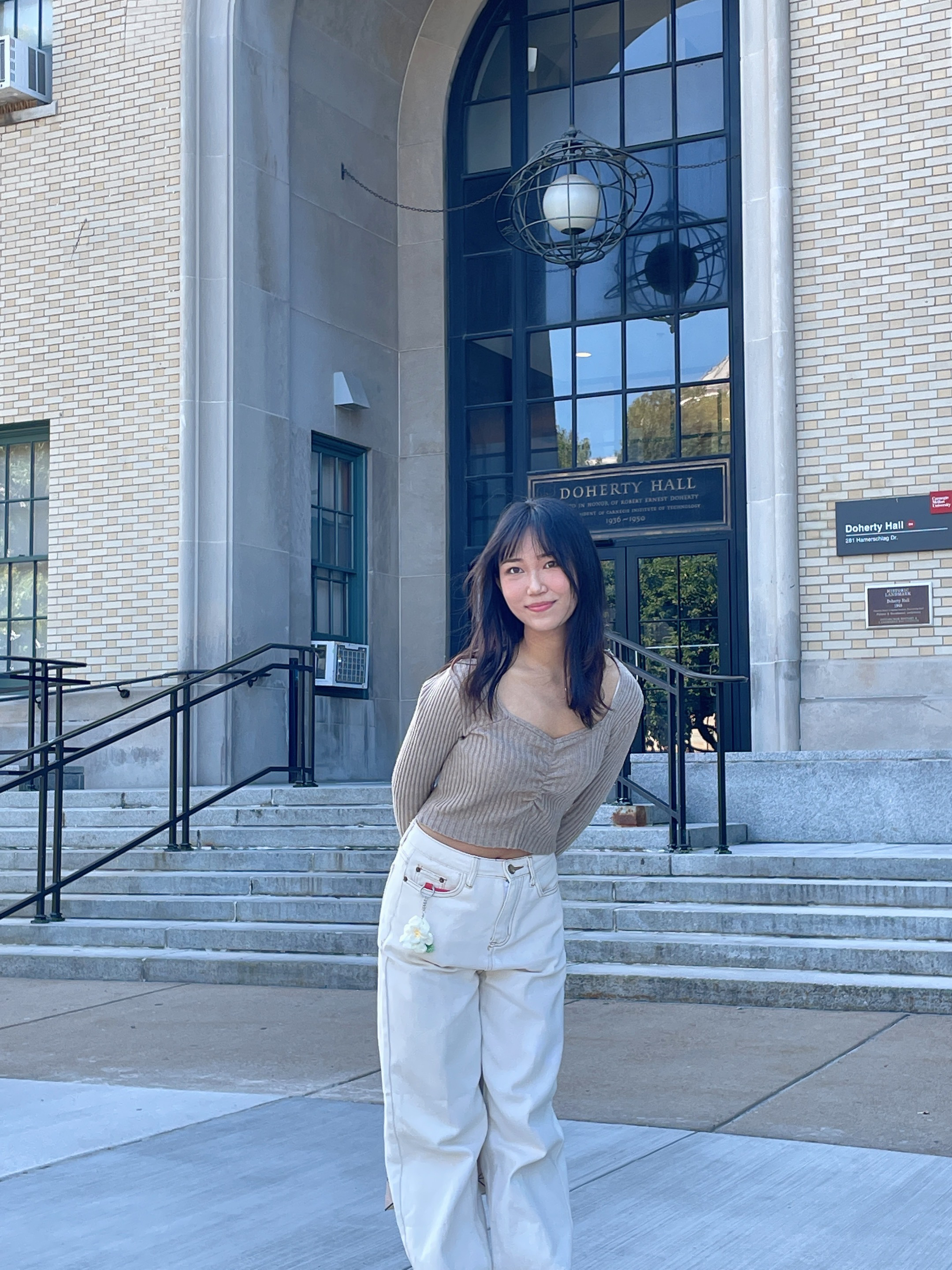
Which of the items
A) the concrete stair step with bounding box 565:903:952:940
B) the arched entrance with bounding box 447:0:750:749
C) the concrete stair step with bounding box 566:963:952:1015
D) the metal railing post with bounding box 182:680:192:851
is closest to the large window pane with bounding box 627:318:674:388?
the arched entrance with bounding box 447:0:750:749

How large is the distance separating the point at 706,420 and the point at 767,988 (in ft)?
28.1

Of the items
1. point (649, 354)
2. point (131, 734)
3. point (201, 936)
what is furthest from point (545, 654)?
point (649, 354)

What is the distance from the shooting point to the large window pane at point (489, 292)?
1531 centimetres

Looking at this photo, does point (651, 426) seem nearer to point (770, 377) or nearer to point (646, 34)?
point (770, 377)

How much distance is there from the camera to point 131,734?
10.7 metres

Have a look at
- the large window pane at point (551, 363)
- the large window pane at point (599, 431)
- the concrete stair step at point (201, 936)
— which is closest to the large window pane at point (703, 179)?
the large window pane at point (551, 363)

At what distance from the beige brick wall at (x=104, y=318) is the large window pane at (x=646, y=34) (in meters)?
4.47

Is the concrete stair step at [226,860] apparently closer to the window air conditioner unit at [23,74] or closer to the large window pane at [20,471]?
the large window pane at [20,471]

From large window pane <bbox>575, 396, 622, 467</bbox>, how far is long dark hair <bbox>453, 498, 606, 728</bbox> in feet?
38.3

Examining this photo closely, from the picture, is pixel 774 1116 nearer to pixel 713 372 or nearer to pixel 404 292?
pixel 713 372

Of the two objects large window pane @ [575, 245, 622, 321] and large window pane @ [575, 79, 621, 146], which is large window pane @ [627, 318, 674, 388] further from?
large window pane @ [575, 79, 621, 146]

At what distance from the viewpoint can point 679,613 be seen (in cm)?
1396

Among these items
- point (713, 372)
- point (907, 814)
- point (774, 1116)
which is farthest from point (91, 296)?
point (774, 1116)

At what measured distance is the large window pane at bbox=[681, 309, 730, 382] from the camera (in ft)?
46.2
